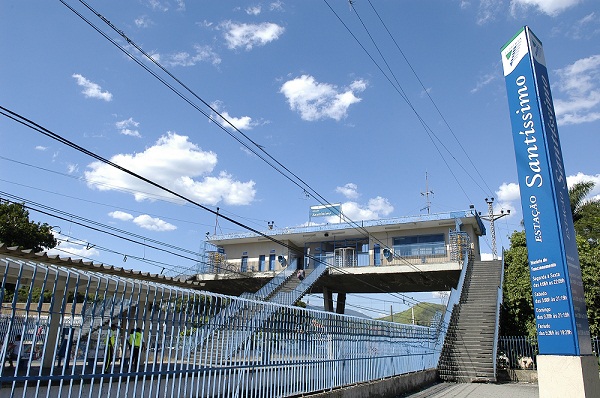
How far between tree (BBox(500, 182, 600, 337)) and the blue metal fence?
14.4 metres

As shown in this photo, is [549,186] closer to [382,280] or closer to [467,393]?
[467,393]

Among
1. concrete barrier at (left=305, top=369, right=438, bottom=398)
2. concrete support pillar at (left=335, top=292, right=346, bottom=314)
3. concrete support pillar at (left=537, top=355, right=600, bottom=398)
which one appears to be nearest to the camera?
concrete support pillar at (left=537, top=355, right=600, bottom=398)

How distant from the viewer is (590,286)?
19.0m

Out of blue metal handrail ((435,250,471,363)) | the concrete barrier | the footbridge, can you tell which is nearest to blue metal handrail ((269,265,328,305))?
blue metal handrail ((435,250,471,363))

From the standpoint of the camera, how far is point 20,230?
29.6 metres

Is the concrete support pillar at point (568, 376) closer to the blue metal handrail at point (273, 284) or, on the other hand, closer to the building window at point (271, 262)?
the blue metal handrail at point (273, 284)

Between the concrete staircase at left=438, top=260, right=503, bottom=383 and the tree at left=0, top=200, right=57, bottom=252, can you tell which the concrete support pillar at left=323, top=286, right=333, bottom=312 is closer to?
the concrete staircase at left=438, top=260, right=503, bottom=383

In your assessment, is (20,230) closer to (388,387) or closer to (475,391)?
(388,387)

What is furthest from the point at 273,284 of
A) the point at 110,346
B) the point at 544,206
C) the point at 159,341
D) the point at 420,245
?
the point at 110,346

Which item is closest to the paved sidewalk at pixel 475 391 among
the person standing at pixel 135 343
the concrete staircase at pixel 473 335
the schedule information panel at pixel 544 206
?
the concrete staircase at pixel 473 335

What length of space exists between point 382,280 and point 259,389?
2308 cm

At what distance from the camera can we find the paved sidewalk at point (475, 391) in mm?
12613

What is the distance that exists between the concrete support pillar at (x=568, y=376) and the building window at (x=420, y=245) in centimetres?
2054

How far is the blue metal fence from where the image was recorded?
461cm
